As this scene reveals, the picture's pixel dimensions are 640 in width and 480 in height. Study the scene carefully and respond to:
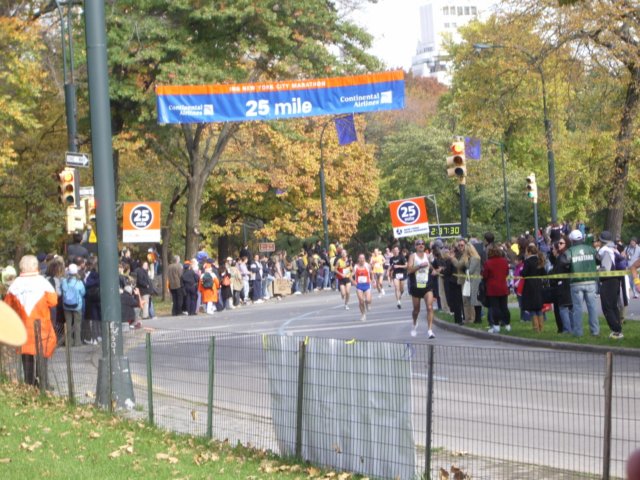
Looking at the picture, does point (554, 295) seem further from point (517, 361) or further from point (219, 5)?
point (219, 5)

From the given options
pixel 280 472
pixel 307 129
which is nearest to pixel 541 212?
pixel 307 129

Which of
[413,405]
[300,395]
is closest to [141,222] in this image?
[300,395]

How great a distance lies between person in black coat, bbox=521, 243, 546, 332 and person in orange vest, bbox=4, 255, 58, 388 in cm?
932

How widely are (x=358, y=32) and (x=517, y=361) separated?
96.9ft

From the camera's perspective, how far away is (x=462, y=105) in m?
35.1

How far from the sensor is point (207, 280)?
3481 cm

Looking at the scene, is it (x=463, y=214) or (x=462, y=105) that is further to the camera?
(x=462, y=105)

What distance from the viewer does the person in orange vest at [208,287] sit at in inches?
1368

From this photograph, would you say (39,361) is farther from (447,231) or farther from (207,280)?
(447,231)

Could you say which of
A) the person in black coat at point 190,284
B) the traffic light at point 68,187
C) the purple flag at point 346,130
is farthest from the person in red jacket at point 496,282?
the purple flag at point 346,130

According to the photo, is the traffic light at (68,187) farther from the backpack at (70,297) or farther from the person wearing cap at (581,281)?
the person wearing cap at (581,281)

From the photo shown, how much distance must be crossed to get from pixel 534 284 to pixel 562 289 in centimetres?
96

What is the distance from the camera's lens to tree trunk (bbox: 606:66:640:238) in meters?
30.0

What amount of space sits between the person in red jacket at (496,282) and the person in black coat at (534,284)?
1.43ft
